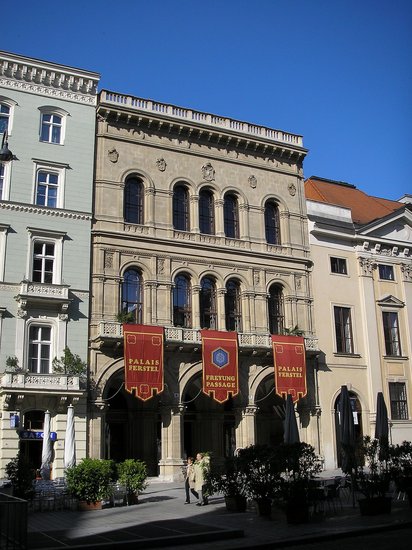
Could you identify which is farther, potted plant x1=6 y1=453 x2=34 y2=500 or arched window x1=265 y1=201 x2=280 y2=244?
arched window x1=265 y1=201 x2=280 y2=244

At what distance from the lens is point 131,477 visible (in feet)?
69.8

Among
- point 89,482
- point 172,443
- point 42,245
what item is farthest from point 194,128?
point 89,482

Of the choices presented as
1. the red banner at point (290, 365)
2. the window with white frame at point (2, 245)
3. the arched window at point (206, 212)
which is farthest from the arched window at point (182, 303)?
the window with white frame at point (2, 245)

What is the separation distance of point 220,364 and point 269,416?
275 inches

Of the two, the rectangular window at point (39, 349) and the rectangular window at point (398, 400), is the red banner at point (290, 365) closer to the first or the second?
the rectangular window at point (398, 400)

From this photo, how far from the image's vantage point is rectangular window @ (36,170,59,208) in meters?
32.0

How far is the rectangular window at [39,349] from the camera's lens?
96.4ft

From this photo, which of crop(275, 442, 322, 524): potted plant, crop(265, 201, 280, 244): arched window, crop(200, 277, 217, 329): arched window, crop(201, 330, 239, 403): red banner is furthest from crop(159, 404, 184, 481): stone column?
crop(275, 442, 322, 524): potted plant

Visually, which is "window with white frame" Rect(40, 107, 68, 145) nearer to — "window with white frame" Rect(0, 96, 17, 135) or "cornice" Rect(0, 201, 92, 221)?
"window with white frame" Rect(0, 96, 17, 135)

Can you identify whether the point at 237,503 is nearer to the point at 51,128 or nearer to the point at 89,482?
the point at 89,482

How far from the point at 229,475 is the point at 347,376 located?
2050 centimetres

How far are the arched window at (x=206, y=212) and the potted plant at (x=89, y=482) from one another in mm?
18778

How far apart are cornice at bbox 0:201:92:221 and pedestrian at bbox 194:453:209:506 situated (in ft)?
50.4

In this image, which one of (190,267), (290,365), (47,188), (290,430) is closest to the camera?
(290,430)
